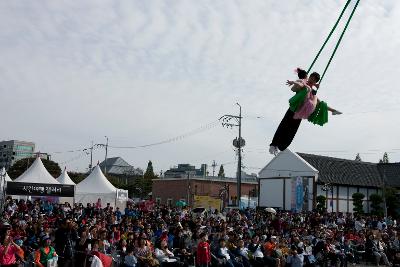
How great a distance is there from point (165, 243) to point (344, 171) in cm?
3117

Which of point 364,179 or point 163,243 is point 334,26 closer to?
point 163,243

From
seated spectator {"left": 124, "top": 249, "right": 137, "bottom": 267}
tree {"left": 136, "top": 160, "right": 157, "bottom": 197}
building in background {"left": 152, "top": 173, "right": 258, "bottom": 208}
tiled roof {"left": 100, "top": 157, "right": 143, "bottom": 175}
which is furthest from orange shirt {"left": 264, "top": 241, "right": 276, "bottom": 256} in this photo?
tiled roof {"left": 100, "top": 157, "right": 143, "bottom": 175}

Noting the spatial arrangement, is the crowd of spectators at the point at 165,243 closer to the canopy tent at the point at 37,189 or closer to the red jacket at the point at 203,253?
the red jacket at the point at 203,253

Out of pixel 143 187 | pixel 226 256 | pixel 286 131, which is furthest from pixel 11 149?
pixel 286 131

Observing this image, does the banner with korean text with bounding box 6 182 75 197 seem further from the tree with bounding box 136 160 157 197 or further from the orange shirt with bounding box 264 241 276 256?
the tree with bounding box 136 160 157 197

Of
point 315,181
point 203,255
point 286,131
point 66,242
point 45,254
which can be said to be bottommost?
point 203,255

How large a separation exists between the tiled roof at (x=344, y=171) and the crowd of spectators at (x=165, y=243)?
56.0 feet

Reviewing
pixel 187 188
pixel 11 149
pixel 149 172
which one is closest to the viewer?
pixel 187 188

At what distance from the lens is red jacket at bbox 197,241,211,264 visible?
1347 cm

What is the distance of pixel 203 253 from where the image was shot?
13.5 m

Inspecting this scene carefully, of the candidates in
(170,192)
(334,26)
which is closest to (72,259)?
(334,26)

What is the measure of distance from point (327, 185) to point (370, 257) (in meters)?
18.6

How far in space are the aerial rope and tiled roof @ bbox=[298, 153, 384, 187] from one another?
32095 millimetres

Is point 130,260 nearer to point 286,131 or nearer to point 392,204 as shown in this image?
point 286,131
